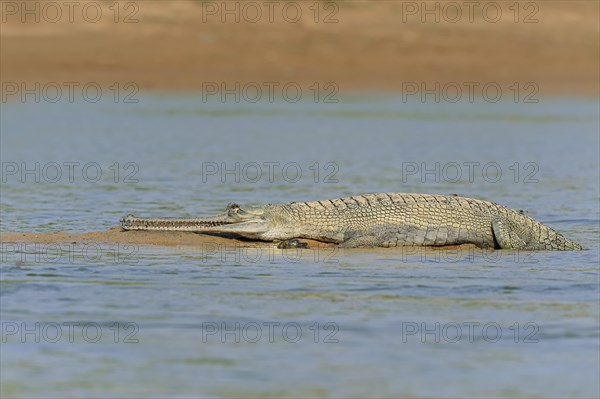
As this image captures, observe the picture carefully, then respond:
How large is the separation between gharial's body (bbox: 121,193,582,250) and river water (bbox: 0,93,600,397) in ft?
1.00

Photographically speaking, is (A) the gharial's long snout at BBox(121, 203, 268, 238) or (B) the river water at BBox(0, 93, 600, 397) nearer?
(B) the river water at BBox(0, 93, 600, 397)

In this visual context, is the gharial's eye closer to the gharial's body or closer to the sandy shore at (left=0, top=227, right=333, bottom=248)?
the gharial's body

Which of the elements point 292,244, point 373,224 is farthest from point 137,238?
point 373,224

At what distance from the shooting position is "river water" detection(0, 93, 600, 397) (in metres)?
6.79

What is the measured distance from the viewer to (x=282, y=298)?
349 inches

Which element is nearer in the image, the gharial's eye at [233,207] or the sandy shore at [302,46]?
the gharial's eye at [233,207]

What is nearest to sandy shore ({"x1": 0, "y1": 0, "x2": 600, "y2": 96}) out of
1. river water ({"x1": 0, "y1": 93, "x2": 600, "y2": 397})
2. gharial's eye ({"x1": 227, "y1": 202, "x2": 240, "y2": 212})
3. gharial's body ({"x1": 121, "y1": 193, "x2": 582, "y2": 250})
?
river water ({"x1": 0, "y1": 93, "x2": 600, "y2": 397})

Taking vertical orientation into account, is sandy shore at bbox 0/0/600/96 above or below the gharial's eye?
above

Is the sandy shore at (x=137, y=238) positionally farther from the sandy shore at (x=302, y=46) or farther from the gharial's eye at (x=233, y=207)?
the sandy shore at (x=302, y=46)

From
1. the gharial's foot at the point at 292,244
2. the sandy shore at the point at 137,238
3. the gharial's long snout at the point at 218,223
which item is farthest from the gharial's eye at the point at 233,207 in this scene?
the gharial's foot at the point at 292,244

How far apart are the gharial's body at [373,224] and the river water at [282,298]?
304mm

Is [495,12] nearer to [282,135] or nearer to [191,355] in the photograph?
[282,135]

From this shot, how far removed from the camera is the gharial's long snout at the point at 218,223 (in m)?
11.2

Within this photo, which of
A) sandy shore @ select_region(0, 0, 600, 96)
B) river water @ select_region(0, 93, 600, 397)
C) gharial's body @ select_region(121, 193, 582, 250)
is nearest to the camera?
river water @ select_region(0, 93, 600, 397)
